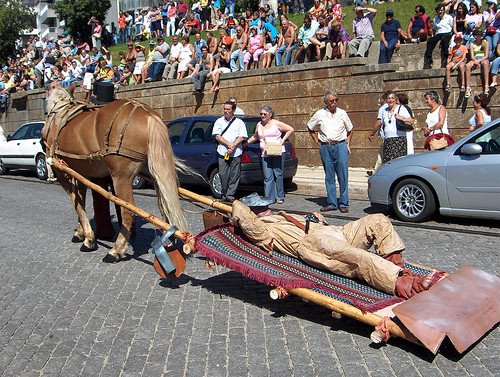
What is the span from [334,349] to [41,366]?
229 cm

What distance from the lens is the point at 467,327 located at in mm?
4074

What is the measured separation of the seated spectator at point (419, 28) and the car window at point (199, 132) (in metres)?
6.88

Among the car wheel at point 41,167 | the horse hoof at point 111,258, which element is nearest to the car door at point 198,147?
the horse hoof at point 111,258

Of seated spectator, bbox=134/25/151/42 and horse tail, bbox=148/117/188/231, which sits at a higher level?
seated spectator, bbox=134/25/151/42

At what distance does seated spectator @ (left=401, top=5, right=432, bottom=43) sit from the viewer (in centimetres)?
1580

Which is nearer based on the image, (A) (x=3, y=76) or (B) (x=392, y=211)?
(B) (x=392, y=211)

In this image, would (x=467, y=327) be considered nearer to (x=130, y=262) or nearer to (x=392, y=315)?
(x=392, y=315)

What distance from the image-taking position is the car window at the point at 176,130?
44.4 ft

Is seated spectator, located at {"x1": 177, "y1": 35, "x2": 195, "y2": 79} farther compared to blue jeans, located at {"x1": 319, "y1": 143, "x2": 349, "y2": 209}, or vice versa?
seated spectator, located at {"x1": 177, "y1": 35, "x2": 195, "y2": 79}

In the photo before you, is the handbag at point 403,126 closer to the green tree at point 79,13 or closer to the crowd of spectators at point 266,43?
the crowd of spectators at point 266,43

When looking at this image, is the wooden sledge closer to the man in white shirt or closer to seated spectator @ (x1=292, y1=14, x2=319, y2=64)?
the man in white shirt

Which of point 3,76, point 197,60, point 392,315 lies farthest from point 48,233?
point 3,76

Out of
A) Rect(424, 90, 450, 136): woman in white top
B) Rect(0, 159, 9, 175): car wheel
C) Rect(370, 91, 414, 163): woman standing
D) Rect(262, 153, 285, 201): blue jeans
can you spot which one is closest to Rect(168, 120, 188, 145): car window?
Rect(262, 153, 285, 201): blue jeans

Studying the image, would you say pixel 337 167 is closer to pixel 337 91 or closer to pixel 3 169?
pixel 337 91
